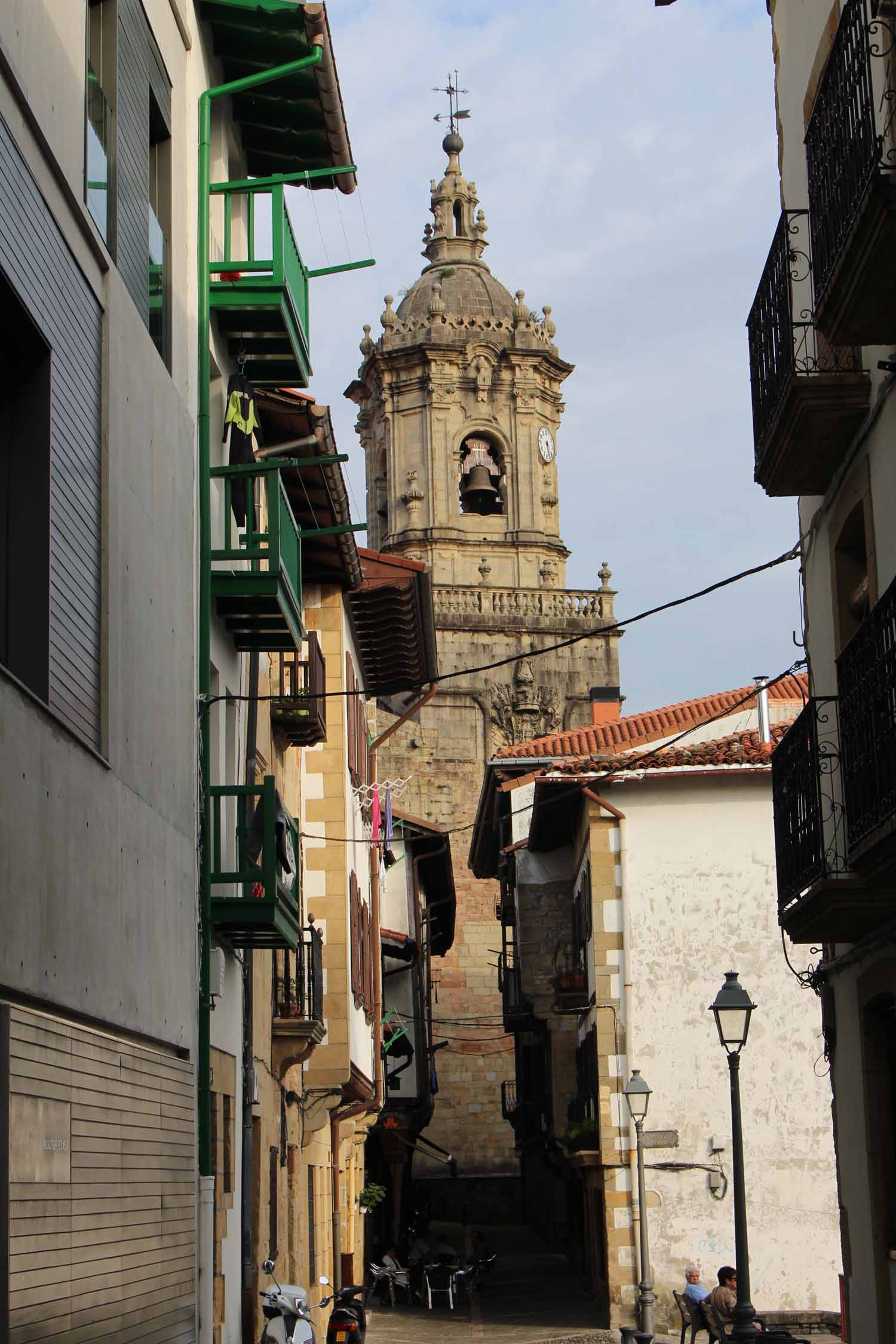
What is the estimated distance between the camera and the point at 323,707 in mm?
22188

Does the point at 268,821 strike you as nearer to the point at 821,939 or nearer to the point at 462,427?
the point at 821,939

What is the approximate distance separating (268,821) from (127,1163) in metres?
4.24

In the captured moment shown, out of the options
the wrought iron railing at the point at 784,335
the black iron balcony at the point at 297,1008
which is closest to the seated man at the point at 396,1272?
the black iron balcony at the point at 297,1008

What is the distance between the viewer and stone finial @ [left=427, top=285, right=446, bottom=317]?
198ft

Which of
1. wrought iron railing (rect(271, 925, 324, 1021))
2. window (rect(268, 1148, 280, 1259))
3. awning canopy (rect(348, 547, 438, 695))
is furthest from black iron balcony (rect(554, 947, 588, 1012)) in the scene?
window (rect(268, 1148, 280, 1259))

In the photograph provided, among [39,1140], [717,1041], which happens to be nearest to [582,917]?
[717,1041]

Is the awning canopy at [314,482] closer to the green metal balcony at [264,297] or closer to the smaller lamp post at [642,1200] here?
the green metal balcony at [264,297]

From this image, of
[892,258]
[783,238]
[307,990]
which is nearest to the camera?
[892,258]

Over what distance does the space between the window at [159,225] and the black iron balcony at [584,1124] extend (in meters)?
16.8

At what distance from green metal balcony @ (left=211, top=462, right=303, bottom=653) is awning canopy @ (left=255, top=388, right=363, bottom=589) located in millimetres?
600

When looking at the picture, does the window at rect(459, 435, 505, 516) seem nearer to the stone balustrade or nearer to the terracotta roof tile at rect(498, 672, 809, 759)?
the stone balustrade

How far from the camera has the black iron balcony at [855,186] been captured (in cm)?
902

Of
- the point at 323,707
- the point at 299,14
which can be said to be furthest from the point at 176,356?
the point at 323,707

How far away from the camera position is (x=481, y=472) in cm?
5919
